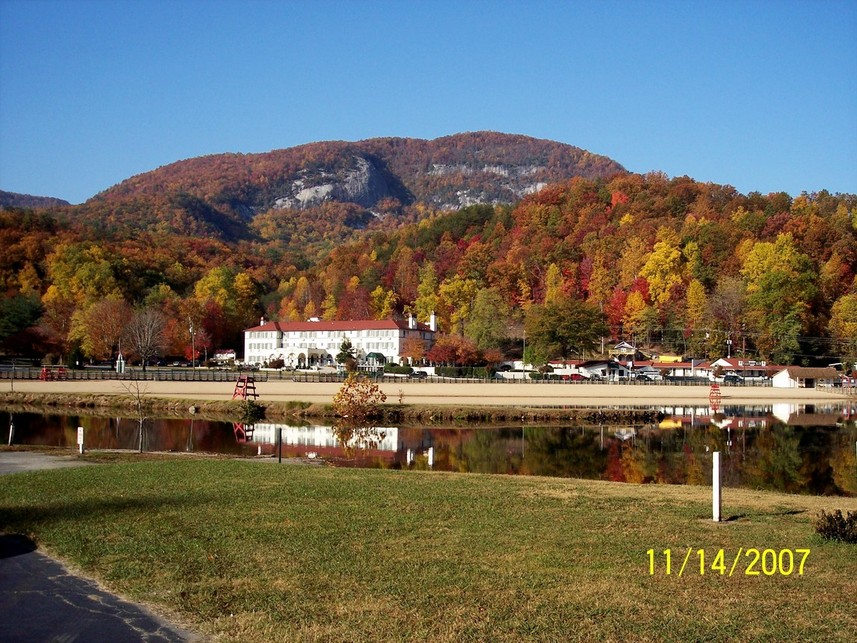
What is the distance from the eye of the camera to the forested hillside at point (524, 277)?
101562 mm

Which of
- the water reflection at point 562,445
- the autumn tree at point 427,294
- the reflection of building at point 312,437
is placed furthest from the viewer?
the autumn tree at point 427,294

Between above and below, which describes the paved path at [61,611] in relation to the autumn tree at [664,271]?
below

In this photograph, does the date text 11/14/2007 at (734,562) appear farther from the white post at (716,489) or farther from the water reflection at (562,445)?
the water reflection at (562,445)

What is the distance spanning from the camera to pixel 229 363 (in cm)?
11850

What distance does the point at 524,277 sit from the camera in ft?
434

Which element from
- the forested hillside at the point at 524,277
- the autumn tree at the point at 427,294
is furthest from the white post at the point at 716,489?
the autumn tree at the point at 427,294

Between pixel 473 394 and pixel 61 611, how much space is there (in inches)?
2102

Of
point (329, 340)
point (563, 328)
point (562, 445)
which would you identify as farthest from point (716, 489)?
point (329, 340)

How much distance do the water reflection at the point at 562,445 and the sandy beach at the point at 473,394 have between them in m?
10.8

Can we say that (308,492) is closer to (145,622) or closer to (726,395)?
(145,622)

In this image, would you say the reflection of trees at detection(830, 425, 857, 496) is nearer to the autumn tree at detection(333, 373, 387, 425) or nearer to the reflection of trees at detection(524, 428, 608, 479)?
the reflection of trees at detection(524, 428, 608, 479)

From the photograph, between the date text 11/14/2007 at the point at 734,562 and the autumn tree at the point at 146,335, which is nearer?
the date text 11/14/2007 at the point at 734,562

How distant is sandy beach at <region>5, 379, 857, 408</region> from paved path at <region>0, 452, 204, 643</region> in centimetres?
3877

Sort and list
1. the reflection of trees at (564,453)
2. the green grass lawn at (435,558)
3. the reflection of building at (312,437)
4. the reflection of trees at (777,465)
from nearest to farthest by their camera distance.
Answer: the green grass lawn at (435,558)
the reflection of trees at (777,465)
the reflection of trees at (564,453)
the reflection of building at (312,437)
